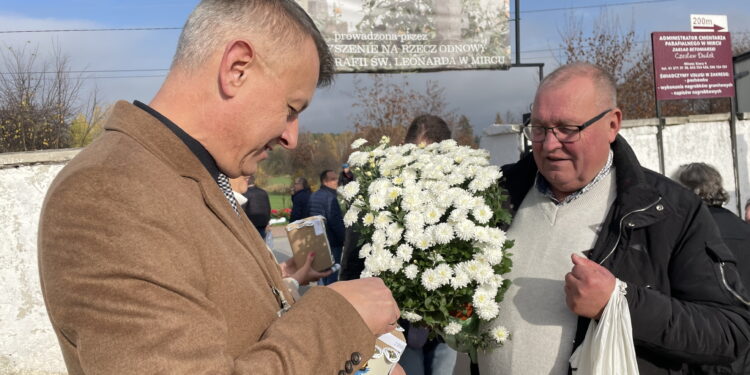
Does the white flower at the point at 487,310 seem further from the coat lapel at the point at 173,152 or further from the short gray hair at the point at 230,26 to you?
the short gray hair at the point at 230,26

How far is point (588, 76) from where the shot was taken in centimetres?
236

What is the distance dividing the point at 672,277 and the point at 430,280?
0.93 meters

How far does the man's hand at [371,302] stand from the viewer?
1343 millimetres

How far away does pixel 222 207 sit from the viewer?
1271mm

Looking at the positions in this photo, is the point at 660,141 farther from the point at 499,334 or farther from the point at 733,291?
the point at 499,334

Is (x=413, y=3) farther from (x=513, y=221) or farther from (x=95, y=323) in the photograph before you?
(x=95, y=323)

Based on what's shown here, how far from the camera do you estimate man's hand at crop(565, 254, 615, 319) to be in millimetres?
1915

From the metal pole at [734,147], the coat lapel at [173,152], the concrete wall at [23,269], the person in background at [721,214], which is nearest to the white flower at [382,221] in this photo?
the coat lapel at [173,152]

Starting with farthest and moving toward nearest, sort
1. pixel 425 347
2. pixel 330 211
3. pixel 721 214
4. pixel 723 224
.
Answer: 1. pixel 330 211
2. pixel 425 347
3. pixel 721 214
4. pixel 723 224

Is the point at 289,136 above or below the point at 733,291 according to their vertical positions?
above

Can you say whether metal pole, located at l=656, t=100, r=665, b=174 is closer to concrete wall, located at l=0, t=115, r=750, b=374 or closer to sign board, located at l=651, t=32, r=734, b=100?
sign board, located at l=651, t=32, r=734, b=100

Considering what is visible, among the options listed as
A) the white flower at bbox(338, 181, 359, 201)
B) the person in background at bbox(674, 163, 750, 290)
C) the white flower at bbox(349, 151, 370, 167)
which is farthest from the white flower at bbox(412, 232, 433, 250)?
the person in background at bbox(674, 163, 750, 290)

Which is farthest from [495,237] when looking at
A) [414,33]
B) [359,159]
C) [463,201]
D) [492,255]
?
[414,33]

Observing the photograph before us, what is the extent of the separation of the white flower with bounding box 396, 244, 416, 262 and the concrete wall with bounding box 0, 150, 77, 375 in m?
5.04
